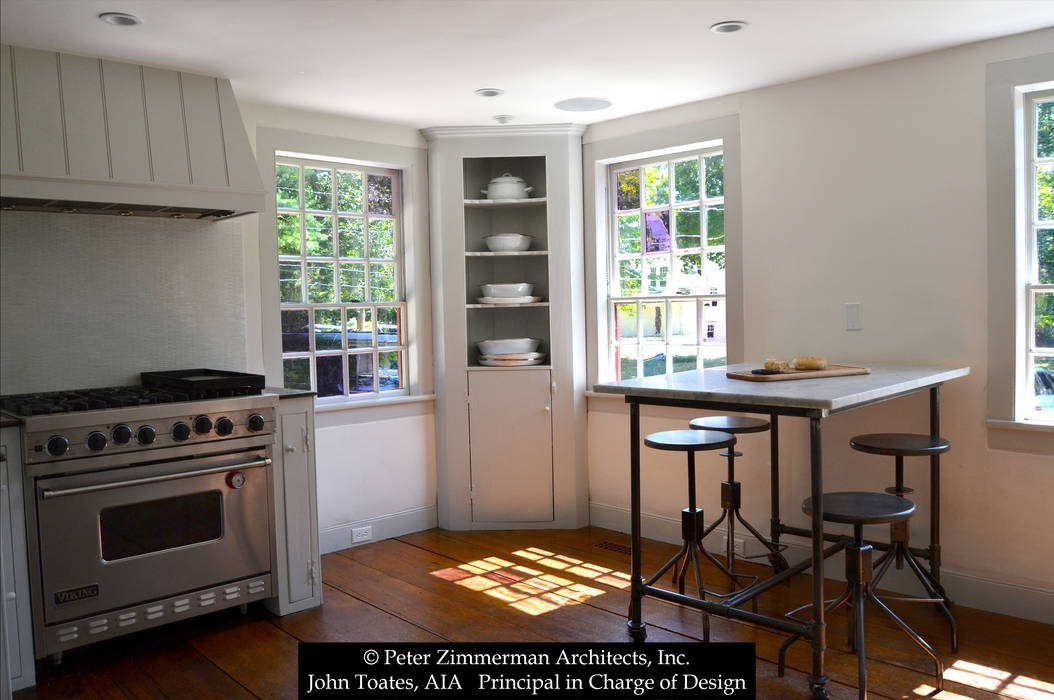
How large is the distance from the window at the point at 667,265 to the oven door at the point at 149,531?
2.32 meters

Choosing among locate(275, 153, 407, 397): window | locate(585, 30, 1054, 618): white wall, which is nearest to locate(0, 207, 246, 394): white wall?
locate(275, 153, 407, 397): window

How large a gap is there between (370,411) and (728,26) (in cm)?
281

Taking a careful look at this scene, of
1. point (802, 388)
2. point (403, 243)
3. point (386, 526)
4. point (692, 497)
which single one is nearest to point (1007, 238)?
point (802, 388)

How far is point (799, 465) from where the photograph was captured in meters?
4.07

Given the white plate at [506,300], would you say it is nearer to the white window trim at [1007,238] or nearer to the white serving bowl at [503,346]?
the white serving bowl at [503,346]

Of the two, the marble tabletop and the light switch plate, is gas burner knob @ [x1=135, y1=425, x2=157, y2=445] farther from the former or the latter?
the light switch plate

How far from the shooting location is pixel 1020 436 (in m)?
3.45

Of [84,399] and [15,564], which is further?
[84,399]

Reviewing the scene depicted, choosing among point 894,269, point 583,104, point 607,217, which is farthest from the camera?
point 607,217

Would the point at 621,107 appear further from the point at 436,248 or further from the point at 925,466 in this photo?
the point at 925,466

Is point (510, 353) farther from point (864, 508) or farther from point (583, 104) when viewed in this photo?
point (864, 508)

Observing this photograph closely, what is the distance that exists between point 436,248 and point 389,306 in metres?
0.45

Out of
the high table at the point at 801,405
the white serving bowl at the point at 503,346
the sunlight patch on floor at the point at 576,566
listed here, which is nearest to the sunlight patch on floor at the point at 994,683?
the high table at the point at 801,405

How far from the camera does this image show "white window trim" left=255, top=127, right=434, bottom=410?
4.29 m
